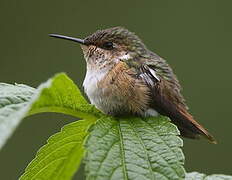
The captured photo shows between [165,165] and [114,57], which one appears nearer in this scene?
[165,165]

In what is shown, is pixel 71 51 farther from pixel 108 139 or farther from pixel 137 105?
pixel 108 139

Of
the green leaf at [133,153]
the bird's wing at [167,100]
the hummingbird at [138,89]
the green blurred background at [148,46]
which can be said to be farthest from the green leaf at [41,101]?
the green blurred background at [148,46]

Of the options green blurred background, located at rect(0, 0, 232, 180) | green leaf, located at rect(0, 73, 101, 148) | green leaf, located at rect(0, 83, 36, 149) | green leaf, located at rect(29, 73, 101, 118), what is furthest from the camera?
green blurred background, located at rect(0, 0, 232, 180)

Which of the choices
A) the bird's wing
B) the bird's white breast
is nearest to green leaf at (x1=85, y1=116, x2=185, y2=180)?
the bird's wing

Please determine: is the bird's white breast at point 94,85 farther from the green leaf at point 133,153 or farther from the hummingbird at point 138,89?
the green leaf at point 133,153

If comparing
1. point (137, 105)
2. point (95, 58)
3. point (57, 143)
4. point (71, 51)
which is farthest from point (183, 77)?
point (57, 143)

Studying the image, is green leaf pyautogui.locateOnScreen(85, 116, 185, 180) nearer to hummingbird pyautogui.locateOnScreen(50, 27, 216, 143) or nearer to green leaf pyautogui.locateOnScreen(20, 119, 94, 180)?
green leaf pyautogui.locateOnScreen(20, 119, 94, 180)
